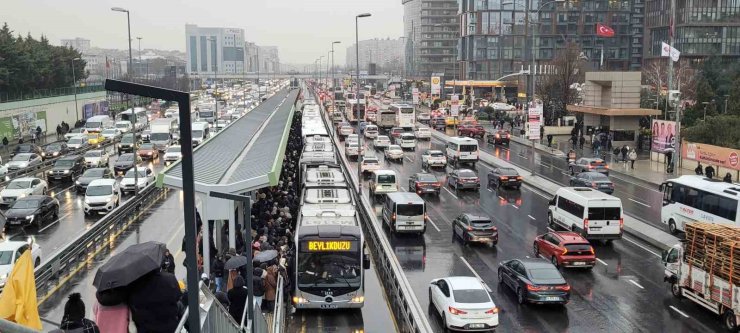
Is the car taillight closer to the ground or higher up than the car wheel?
higher up

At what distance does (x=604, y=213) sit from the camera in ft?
93.8

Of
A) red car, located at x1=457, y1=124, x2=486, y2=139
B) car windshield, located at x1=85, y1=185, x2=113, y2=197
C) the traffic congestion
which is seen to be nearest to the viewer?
the traffic congestion

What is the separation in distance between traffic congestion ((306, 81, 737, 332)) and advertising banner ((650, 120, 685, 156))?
674 cm

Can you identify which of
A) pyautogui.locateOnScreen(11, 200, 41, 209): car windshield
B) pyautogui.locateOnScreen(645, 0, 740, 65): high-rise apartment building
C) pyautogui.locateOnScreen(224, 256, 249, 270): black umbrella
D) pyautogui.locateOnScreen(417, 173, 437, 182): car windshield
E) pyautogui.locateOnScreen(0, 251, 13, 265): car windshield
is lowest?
pyautogui.locateOnScreen(417, 173, 437, 182): car windshield

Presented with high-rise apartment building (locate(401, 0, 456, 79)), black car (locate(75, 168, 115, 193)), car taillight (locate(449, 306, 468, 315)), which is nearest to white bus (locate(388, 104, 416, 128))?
black car (locate(75, 168, 115, 193))

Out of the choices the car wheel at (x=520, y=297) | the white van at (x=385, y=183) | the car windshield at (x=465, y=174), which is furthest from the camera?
the car windshield at (x=465, y=174)

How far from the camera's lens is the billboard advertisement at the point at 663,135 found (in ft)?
166

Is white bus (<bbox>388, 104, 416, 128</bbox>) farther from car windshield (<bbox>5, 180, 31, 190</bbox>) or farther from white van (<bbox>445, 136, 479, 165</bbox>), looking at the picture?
car windshield (<bbox>5, 180, 31, 190</bbox>)

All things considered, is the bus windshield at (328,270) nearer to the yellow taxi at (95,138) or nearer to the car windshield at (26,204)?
the car windshield at (26,204)

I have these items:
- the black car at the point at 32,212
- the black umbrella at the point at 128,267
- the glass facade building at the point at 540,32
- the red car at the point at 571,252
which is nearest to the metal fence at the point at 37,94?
the black car at the point at 32,212

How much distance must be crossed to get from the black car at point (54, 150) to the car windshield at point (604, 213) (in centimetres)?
3957

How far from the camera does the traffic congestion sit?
19.5 metres

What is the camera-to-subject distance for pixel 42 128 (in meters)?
72.1

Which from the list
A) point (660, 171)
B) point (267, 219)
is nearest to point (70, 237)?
point (267, 219)
